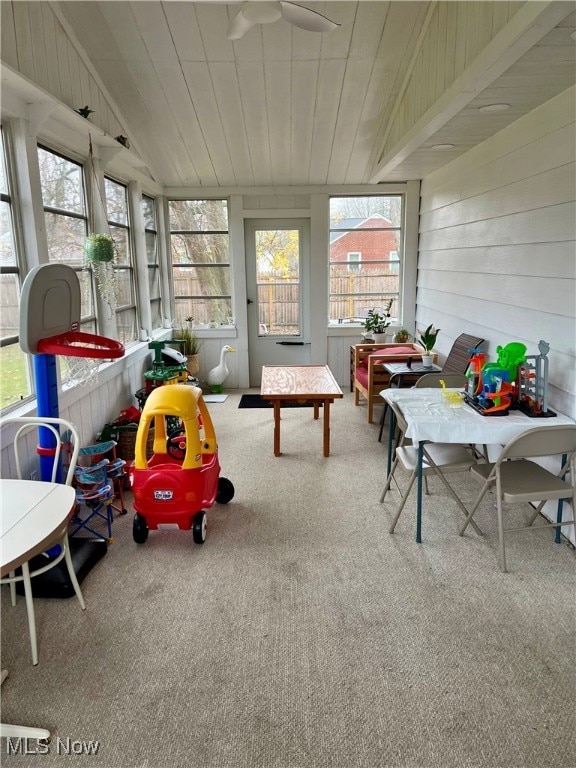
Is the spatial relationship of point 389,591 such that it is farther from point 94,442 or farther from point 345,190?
point 345,190

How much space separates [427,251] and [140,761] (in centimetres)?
522

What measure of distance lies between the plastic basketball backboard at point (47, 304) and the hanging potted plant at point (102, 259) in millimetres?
1040

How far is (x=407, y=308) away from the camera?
246 inches

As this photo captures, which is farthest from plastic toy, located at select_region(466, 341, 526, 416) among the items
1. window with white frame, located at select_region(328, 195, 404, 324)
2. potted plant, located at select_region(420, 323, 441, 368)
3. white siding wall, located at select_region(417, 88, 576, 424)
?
window with white frame, located at select_region(328, 195, 404, 324)

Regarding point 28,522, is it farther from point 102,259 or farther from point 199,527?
point 102,259

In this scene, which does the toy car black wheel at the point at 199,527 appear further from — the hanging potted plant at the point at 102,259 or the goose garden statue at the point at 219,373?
the goose garden statue at the point at 219,373

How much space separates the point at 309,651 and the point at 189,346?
4.49m

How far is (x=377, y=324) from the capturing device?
5.95 metres

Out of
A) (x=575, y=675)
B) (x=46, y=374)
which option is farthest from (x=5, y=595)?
(x=575, y=675)

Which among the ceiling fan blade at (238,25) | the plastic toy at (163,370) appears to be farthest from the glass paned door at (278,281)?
the ceiling fan blade at (238,25)

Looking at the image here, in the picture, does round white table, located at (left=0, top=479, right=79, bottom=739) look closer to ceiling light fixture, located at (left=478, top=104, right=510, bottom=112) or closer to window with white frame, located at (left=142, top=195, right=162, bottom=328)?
ceiling light fixture, located at (left=478, top=104, right=510, bottom=112)

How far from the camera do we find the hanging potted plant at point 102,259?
358 cm

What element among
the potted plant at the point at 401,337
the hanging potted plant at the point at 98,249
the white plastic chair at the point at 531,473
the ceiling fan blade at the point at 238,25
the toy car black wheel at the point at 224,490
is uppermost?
the ceiling fan blade at the point at 238,25

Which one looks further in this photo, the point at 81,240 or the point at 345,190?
the point at 345,190
